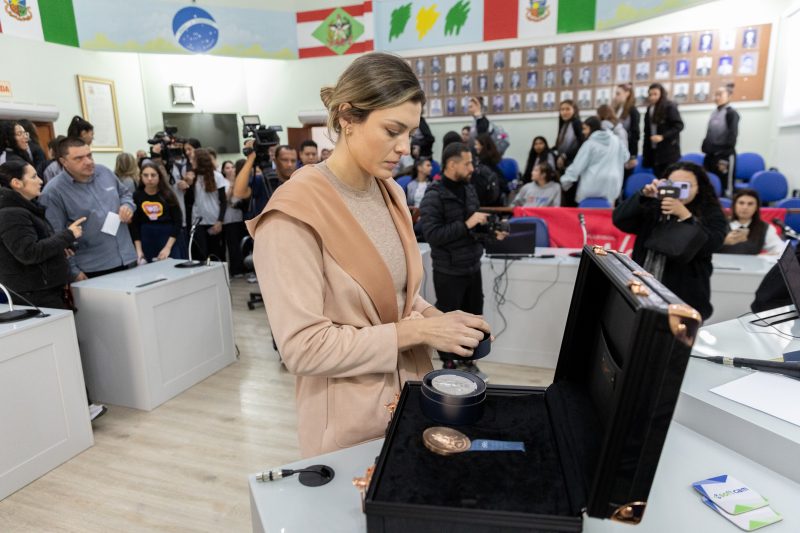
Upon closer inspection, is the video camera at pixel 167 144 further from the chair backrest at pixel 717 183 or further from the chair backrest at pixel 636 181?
the chair backrest at pixel 717 183

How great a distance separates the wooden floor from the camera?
2.16 meters

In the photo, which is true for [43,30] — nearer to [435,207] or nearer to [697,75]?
[435,207]

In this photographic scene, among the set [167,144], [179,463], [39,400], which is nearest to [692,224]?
[179,463]

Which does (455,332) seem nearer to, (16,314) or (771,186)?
(16,314)

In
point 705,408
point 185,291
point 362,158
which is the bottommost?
point 185,291

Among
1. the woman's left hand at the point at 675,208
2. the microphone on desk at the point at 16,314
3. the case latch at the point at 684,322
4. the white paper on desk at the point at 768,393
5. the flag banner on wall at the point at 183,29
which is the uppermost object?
the flag banner on wall at the point at 183,29

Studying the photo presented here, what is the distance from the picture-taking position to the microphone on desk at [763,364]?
1291 mm

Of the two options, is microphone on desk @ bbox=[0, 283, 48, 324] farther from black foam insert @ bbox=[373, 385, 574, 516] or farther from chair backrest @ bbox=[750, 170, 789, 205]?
chair backrest @ bbox=[750, 170, 789, 205]

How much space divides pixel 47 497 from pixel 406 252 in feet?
7.50

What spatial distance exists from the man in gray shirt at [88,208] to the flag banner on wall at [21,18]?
2.09 metres

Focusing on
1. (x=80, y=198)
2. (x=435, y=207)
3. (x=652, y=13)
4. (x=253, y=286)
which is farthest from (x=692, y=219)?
(x=253, y=286)

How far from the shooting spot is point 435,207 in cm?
314

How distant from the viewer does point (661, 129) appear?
5.81m

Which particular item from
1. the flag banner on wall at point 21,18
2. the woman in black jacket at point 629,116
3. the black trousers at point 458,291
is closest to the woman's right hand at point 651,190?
the black trousers at point 458,291
